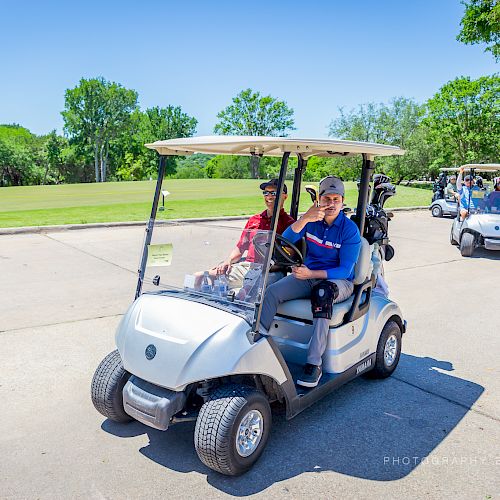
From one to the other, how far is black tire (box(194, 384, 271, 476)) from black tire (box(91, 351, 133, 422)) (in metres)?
0.65

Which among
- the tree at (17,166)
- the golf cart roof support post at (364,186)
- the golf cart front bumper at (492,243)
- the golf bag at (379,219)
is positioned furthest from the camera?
the tree at (17,166)

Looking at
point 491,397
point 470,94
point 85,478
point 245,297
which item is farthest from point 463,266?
point 470,94

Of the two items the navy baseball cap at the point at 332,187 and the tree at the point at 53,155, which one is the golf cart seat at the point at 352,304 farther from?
the tree at the point at 53,155

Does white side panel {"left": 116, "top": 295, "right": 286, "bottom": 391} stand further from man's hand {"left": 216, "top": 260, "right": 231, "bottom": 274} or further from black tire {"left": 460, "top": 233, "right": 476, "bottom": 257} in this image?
black tire {"left": 460, "top": 233, "right": 476, "bottom": 257}

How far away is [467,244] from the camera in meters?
9.94

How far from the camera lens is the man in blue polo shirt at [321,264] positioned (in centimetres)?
339

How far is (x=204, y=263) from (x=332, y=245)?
0.89m

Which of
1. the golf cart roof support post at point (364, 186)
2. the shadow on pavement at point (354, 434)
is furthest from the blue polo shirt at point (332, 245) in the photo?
the shadow on pavement at point (354, 434)

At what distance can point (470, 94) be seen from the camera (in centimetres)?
3209

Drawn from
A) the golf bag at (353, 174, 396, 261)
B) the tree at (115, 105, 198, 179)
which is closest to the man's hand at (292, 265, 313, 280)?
the golf bag at (353, 174, 396, 261)

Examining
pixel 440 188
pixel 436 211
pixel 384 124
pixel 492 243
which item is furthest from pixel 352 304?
pixel 384 124

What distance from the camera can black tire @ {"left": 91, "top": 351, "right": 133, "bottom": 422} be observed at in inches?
127

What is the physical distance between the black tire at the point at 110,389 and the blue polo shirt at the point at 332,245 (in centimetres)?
144

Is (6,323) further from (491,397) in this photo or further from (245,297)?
(491,397)
